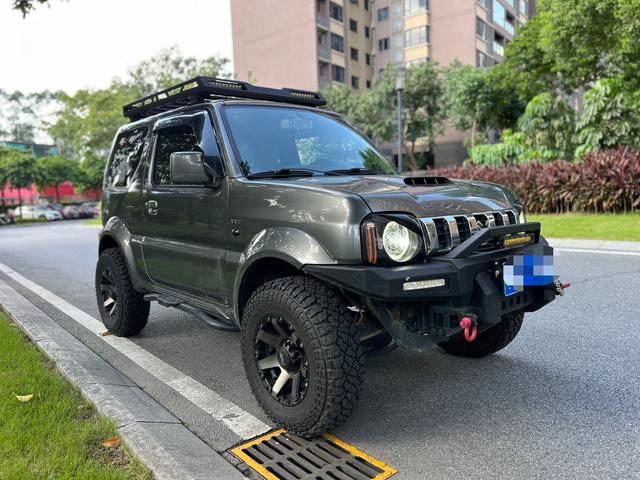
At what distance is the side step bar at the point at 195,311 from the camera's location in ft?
11.7

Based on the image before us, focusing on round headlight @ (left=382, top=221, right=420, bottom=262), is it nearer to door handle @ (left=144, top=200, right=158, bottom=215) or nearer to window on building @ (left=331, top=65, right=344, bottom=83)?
door handle @ (left=144, top=200, right=158, bottom=215)

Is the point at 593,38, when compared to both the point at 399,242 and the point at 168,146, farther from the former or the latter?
the point at 399,242

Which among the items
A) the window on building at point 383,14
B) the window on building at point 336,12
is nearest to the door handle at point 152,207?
the window on building at point 336,12

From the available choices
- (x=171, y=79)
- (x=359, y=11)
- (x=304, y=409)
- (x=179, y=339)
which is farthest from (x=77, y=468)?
(x=359, y=11)

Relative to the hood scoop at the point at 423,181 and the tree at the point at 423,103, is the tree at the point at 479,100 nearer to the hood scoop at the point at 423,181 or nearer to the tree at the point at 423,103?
the tree at the point at 423,103

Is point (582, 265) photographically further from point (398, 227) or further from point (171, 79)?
point (171, 79)

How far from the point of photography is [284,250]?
285 cm

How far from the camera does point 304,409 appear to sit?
278cm

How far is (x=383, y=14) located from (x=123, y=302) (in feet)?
158

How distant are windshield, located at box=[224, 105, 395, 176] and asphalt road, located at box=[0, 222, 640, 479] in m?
1.54

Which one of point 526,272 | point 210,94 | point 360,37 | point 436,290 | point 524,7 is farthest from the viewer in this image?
point 524,7

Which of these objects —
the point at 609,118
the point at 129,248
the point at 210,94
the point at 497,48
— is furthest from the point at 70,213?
the point at 210,94

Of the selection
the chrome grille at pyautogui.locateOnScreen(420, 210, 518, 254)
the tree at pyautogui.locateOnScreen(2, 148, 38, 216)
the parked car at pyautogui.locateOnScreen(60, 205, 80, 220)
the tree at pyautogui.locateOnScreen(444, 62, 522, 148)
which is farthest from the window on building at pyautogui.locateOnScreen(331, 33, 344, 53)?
the chrome grille at pyautogui.locateOnScreen(420, 210, 518, 254)

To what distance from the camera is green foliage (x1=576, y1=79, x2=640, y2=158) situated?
54.9 feet
